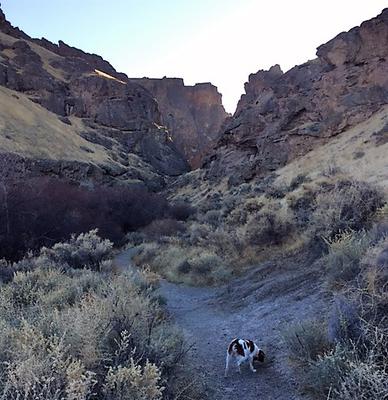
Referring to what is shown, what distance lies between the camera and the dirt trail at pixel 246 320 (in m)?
5.22

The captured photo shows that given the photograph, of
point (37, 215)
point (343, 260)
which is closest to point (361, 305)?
point (343, 260)

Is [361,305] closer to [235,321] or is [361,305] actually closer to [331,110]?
[235,321]

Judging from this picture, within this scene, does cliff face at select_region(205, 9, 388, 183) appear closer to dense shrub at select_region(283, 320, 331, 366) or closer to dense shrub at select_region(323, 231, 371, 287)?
dense shrub at select_region(323, 231, 371, 287)

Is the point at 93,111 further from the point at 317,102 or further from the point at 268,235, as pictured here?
the point at 268,235

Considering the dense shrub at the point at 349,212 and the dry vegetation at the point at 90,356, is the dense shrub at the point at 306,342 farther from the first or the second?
the dense shrub at the point at 349,212

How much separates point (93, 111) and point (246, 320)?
7097cm

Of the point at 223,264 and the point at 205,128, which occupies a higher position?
the point at 205,128

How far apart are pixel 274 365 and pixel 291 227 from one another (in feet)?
25.2

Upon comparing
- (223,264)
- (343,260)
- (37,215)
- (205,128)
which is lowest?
(223,264)

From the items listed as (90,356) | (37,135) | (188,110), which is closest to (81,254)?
(90,356)

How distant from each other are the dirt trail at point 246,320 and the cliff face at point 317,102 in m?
26.9

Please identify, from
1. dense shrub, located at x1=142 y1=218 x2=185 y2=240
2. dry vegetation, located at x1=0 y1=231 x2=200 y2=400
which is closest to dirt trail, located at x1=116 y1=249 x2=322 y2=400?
dry vegetation, located at x1=0 y1=231 x2=200 y2=400

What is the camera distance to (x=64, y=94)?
72750 mm

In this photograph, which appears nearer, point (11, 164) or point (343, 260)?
point (343, 260)
